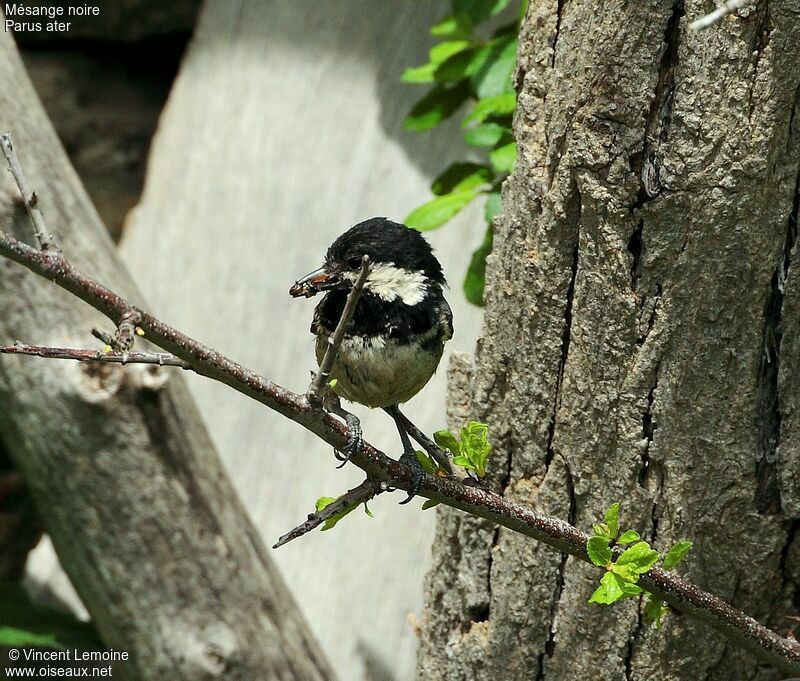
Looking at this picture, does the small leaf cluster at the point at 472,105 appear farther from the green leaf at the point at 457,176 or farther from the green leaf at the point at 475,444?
the green leaf at the point at 475,444

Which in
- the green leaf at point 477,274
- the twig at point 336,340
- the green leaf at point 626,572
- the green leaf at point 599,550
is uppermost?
the green leaf at point 477,274

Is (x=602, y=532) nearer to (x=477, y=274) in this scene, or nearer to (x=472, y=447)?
(x=472, y=447)

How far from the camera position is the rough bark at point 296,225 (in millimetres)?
3334

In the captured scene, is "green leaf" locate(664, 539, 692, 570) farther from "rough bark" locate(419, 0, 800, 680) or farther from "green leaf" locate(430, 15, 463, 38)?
"green leaf" locate(430, 15, 463, 38)

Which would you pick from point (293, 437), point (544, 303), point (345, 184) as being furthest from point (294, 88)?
point (544, 303)

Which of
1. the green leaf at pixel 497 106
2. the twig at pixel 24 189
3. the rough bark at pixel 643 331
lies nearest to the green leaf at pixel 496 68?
the green leaf at pixel 497 106

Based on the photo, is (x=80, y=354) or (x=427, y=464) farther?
(x=427, y=464)

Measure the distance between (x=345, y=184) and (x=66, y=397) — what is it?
1.37 meters

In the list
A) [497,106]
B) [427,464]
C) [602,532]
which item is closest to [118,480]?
[427,464]

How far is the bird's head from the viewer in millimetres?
2141

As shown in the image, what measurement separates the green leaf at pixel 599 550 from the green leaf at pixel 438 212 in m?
1.10

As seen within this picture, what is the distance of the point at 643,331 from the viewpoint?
1983 mm

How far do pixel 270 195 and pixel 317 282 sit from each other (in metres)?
1.91

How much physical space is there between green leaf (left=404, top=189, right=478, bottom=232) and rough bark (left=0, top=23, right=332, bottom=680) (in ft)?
3.14
